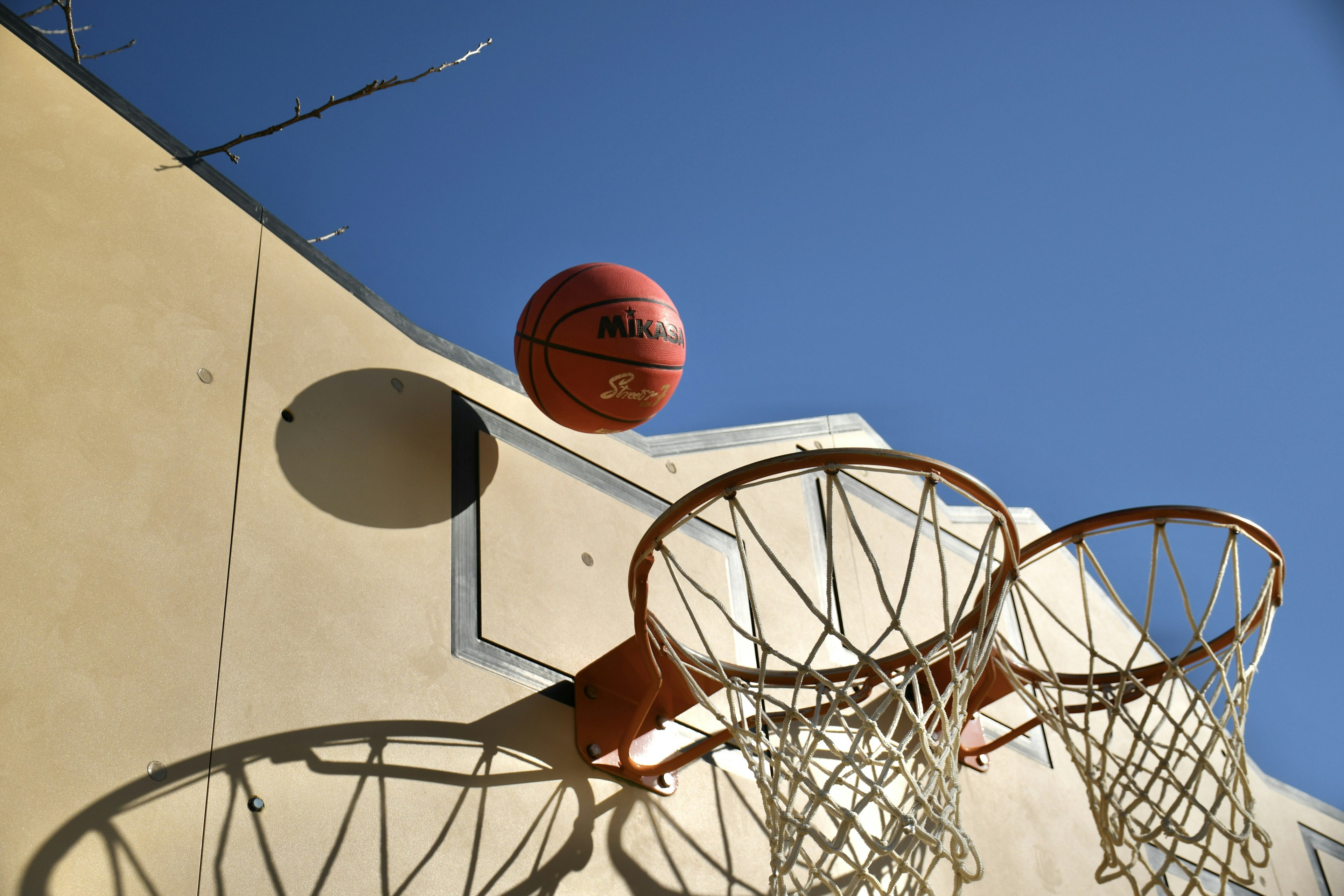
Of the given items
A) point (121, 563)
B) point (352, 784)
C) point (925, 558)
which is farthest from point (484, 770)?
point (925, 558)

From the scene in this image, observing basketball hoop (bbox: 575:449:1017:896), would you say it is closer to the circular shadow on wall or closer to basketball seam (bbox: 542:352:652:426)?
basketball seam (bbox: 542:352:652:426)

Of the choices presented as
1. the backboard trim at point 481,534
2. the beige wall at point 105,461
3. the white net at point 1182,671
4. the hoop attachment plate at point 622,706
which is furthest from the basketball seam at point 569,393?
the white net at point 1182,671

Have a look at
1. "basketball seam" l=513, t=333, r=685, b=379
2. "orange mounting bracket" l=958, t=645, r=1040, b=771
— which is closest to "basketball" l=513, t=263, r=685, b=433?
"basketball seam" l=513, t=333, r=685, b=379

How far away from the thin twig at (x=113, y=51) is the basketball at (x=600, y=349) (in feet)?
4.30

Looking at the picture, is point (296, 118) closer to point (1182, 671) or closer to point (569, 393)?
point (569, 393)

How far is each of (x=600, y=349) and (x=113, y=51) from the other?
1.57 metres

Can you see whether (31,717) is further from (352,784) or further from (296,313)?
(296,313)

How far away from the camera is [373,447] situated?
9.59 feet

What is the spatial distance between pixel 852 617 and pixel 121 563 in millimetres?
2675

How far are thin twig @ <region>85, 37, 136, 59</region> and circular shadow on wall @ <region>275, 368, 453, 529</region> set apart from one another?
1057 mm

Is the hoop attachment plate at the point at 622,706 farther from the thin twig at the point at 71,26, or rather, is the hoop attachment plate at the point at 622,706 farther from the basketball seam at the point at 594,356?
the thin twig at the point at 71,26

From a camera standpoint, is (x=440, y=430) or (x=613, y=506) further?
(x=613, y=506)

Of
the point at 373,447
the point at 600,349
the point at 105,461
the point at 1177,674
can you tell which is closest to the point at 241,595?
the point at 105,461

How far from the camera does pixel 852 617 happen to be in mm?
4039
